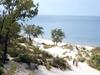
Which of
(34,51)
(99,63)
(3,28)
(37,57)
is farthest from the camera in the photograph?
(99,63)

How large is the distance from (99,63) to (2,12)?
26.7m

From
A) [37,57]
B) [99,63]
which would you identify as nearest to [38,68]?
[37,57]

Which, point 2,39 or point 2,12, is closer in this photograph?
point 2,12

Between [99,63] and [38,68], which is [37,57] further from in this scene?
[99,63]

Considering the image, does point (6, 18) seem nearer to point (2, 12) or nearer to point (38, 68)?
point (2, 12)

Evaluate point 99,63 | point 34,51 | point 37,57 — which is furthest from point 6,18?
point 99,63

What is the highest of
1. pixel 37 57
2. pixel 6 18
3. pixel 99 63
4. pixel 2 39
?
pixel 6 18

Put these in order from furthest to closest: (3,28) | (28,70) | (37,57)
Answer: (37,57) < (28,70) < (3,28)

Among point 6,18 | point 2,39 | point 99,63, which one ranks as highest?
point 6,18

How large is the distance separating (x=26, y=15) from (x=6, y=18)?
2070 millimetres

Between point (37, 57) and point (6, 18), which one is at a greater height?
point (6, 18)

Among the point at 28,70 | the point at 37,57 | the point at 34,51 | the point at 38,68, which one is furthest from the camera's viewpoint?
the point at 34,51

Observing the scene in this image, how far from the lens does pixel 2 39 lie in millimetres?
32594

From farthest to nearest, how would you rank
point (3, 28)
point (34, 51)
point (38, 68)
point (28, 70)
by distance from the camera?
point (34, 51) → point (38, 68) → point (28, 70) → point (3, 28)
